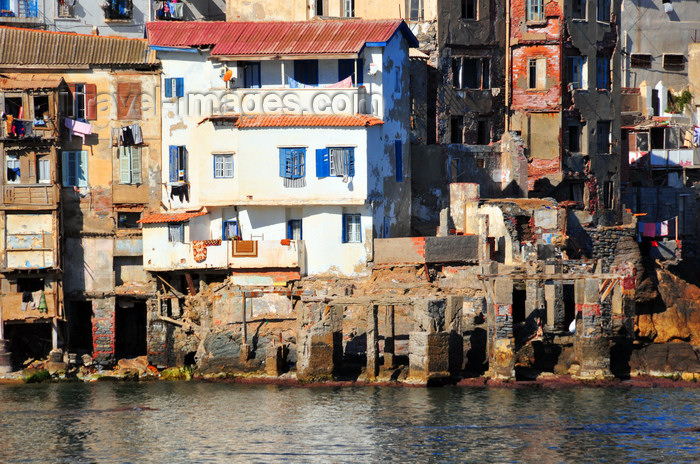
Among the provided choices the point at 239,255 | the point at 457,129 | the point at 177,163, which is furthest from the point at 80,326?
the point at 457,129

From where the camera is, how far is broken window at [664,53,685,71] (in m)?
101

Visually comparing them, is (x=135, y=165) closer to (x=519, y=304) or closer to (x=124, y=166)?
(x=124, y=166)

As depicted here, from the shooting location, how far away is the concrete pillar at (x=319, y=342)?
66812mm

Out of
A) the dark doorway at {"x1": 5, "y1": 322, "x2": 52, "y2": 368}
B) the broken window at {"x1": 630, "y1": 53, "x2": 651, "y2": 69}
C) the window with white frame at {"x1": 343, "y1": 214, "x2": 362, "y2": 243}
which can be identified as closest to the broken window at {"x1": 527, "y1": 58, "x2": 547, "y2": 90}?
the window with white frame at {"x1": 343, "y1": 214, "x2": 362, "y2": 243}

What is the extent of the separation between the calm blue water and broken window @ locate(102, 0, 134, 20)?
82.7 ft

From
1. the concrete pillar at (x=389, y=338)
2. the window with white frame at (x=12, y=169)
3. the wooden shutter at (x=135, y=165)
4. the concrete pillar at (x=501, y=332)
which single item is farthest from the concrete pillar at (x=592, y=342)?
the window with white frame at (x=12, y=169)

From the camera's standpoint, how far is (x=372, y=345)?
66938 millimetres

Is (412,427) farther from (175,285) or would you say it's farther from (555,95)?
(555,95)

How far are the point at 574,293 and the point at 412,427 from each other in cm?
1612

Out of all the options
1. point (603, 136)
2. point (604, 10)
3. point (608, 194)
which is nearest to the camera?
point (604, 10)

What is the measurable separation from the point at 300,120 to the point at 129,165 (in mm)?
9578

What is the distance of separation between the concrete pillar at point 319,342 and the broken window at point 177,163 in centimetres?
1133

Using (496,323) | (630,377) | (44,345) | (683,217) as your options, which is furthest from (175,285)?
(683,217)

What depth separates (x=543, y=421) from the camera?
59156 millimetres
